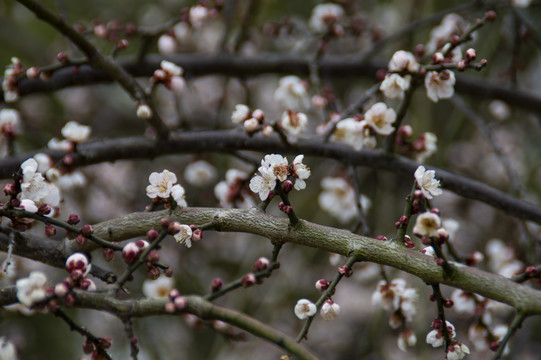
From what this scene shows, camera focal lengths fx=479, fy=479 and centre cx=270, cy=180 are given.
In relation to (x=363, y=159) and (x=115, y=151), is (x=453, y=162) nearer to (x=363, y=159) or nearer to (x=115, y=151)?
(x=363, y=159)

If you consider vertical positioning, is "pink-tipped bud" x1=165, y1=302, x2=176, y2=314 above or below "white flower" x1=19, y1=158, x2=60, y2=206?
below

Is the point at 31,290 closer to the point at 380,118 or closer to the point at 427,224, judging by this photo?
the point at 427,224

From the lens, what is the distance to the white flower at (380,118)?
1838mm

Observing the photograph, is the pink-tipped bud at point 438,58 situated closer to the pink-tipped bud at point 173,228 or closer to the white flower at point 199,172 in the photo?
the pink-tipped bud at point 173,228

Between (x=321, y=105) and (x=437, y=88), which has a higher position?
(x=437, y=88)

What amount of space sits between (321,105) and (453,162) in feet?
8.85

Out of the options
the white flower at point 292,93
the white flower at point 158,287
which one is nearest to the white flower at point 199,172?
the white flower at point 292,93

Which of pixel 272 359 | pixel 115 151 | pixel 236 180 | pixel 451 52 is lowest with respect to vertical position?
pixel 272 359

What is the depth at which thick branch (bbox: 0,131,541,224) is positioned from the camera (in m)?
1.97

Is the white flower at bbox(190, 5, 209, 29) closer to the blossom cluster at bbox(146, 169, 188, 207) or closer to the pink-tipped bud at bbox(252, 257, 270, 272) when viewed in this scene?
the blossom cluster at bbox(146, 169, 188, 207)

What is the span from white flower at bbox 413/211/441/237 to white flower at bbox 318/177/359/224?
1.53 metres

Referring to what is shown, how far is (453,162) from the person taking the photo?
4.65 meters

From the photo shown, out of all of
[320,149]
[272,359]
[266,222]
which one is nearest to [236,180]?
[320,149]

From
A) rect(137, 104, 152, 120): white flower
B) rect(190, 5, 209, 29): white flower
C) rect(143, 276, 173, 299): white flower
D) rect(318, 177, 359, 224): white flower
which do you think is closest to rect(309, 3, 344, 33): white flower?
rect(190, 5, 209, 29): white flower
